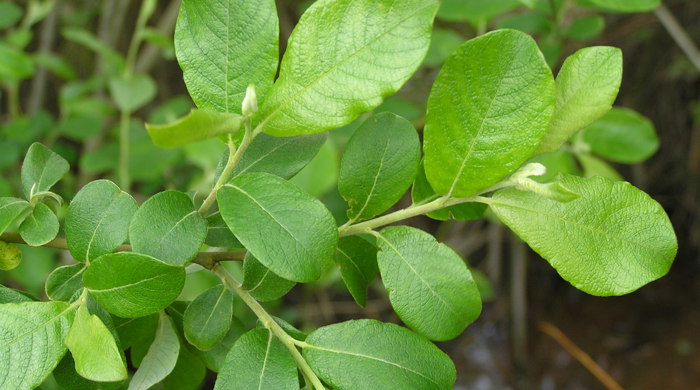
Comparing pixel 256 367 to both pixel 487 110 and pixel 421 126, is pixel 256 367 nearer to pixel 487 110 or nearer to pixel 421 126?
pixel 487 110

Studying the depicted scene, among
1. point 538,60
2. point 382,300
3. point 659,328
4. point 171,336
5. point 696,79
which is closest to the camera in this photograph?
point 538,60

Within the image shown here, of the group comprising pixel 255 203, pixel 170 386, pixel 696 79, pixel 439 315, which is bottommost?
pixel 696 79

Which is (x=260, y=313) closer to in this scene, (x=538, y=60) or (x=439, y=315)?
(x=439, y=315)

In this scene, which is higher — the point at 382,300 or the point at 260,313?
the point at 260,313

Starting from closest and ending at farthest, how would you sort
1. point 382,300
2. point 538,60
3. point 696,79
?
point 538,60, point 696,79, point 382,300

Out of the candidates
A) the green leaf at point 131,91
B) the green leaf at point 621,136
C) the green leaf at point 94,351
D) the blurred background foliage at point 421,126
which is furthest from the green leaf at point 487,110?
the green leaf at point 131,91

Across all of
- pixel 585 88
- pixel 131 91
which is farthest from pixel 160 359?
pixel 131 91

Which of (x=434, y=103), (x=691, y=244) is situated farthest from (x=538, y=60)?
(x=691, y=244)
